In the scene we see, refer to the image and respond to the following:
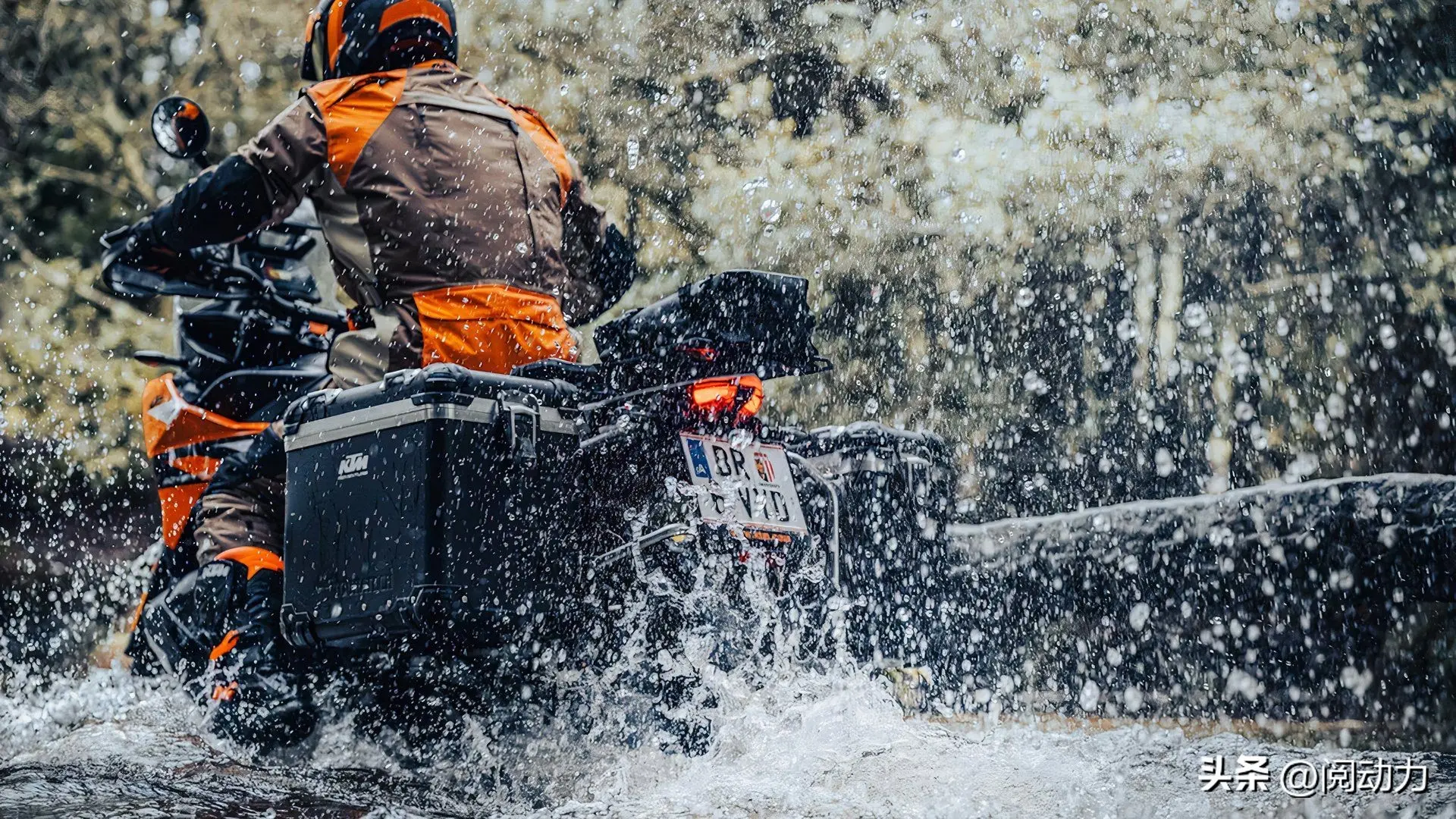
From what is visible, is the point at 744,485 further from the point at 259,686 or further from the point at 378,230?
the point at 259,686

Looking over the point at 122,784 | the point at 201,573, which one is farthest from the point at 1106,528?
the point at 122,784

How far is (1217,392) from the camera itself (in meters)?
10.5

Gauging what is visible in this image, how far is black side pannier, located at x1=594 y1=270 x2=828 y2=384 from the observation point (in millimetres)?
3684

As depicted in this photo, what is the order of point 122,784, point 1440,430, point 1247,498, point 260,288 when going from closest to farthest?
point 122,784
point 260,288
point 1247,498
point 1440,430

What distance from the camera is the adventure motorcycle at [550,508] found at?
11.6 feet

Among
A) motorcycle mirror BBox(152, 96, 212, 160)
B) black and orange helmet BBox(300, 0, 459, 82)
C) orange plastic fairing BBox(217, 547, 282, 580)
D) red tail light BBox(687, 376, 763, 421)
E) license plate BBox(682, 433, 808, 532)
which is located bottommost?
orange plastic fairing BBox(217, 547, 282, 580)

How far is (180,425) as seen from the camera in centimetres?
458

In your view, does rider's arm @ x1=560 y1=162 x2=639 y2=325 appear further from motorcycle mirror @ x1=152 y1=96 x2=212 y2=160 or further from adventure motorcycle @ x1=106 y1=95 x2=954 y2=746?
motorcycle mirror @ x1=152 y1=96 x2=212 y2=160

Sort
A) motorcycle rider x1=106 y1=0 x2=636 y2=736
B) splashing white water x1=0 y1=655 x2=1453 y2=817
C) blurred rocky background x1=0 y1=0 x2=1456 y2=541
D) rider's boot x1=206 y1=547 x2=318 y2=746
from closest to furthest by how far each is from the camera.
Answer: splashing white water x1=0 y1=655 x2=1453 y2=817
rider's boot x1=206 y1=547 x2=318 y2=746
motorcycle rider x1=106 y1=0 x2=636 y2=736
blurred rocky background x1=0 y1=0 x2=1456 y2=541

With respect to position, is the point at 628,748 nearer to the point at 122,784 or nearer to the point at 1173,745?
the point at 122,784

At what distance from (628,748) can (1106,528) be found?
363 cm

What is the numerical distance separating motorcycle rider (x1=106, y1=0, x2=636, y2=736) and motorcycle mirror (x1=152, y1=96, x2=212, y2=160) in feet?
0.99

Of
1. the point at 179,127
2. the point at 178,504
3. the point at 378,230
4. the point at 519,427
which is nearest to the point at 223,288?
the point at 179,127

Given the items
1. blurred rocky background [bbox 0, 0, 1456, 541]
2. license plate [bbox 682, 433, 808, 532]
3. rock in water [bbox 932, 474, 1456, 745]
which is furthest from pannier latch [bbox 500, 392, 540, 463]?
blurred rocky background [bbox 0, 0, 1456, 541]
